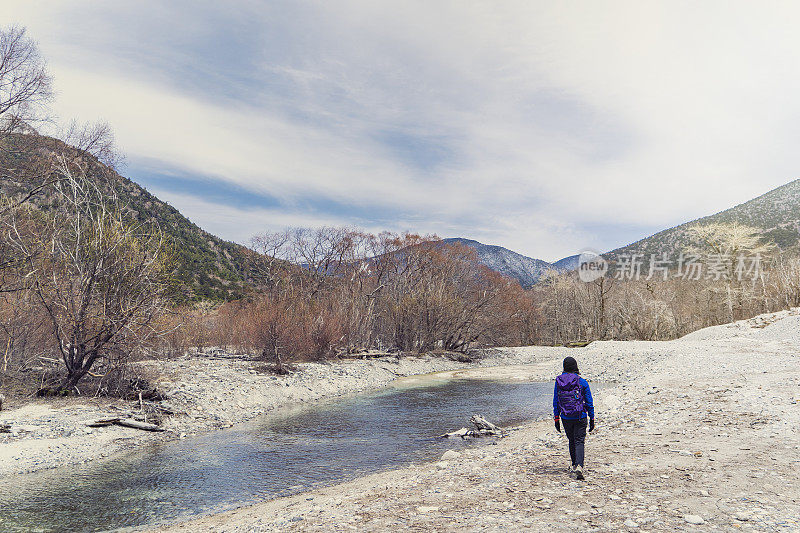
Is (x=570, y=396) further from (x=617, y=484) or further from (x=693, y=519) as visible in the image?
(x=693, y=519)

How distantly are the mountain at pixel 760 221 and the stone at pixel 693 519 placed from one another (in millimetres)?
102494

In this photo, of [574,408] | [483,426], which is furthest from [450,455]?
[574,408]

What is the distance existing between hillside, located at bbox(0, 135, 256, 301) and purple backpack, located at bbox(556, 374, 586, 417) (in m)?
17.4

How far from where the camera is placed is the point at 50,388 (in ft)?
52.2

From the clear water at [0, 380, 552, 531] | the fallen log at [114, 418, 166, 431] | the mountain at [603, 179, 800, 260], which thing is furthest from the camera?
the mountain at [603, 179, 800, 260]

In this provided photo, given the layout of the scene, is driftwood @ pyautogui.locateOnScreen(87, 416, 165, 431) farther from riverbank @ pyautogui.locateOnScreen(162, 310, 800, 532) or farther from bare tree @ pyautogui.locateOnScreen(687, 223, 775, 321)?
bare tree @ pyautogui.locateOnScreen(687, 223, 775, 321)

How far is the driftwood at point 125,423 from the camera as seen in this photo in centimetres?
1386

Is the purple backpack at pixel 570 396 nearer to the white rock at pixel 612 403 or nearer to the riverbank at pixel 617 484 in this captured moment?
the riverbank at pixel 617 484

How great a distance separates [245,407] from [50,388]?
7.47 meters

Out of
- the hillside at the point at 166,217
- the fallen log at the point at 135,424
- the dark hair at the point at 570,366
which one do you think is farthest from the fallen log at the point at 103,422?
the dark hair at the point at 570,366

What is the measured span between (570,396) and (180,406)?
16.0 meters

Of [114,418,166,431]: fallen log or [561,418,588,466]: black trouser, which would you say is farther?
[114,418,166,431]: fallen log

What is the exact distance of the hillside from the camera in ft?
56.1

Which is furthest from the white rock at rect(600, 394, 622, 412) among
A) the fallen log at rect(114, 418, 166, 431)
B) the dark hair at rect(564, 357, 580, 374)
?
the fallen log at rect(114, 418, 166, 431)
